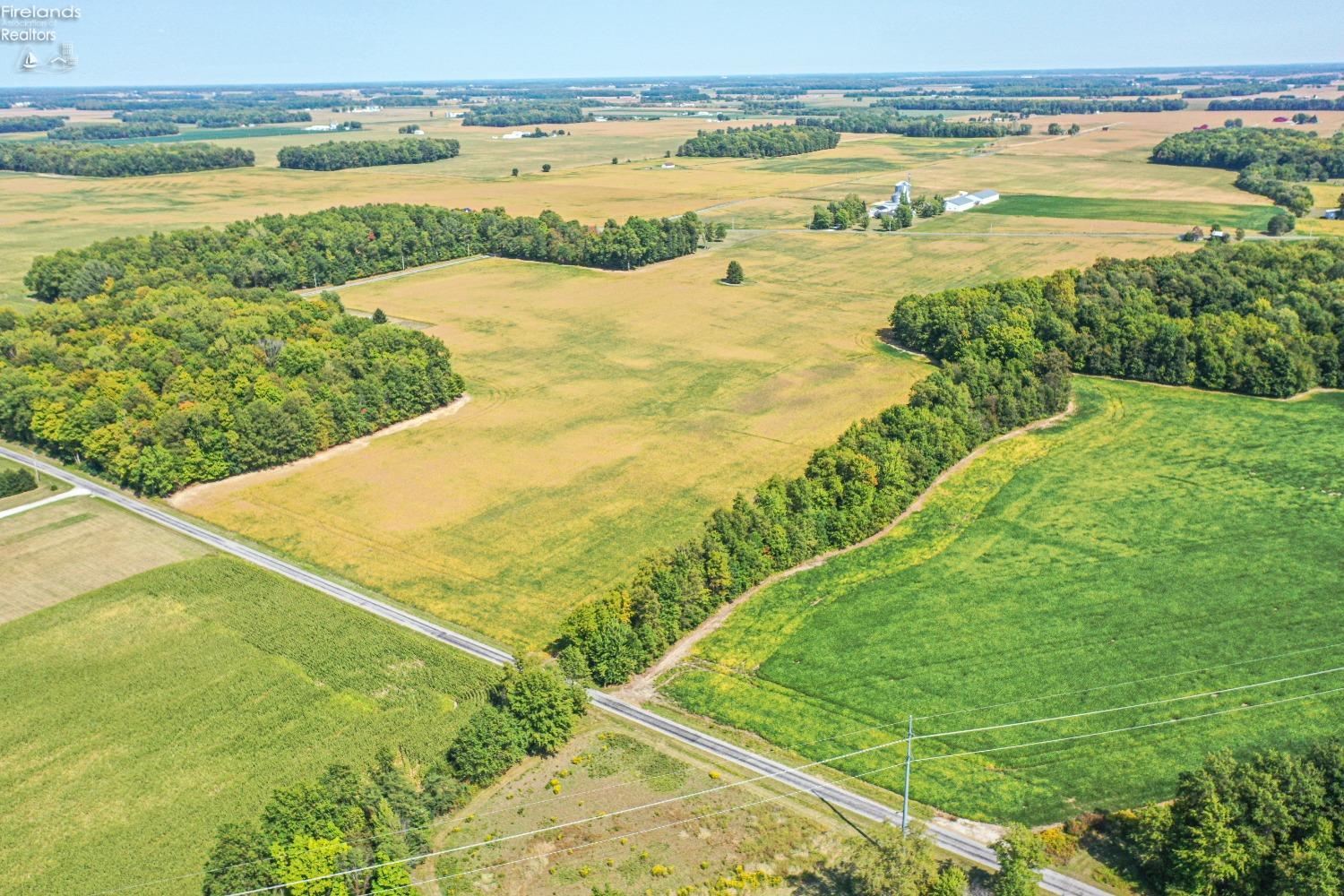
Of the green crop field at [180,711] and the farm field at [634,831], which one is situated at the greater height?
the green crop field at [180,711]

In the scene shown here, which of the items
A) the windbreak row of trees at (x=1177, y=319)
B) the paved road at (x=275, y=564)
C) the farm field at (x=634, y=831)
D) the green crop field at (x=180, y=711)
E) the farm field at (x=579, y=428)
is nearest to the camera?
the farm field at (x=634, y=831)

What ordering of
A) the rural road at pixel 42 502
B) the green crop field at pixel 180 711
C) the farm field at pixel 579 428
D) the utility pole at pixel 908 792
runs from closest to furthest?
the utility pole at pixel 908 792 < the green crop field at pixel 180 711 < the farm field at pixel 579 428 < the rural road at pixel 42 502

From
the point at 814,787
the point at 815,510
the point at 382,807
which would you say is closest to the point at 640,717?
the point at 814,787

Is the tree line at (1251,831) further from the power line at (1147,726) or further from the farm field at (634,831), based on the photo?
the farm field at (634,831)

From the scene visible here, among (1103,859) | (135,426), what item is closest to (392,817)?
(1103,859)

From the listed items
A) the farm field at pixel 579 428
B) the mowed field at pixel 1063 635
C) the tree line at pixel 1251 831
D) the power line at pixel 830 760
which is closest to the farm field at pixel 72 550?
the farm field at pixel 579 428

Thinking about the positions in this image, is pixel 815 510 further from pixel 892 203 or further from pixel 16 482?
pixel 892 203
